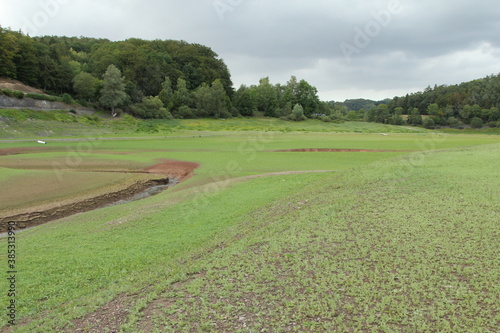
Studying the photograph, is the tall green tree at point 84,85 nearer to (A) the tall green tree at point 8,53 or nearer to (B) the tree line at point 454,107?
(A) the tall green tree at point 8,53

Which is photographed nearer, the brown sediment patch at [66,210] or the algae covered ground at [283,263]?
the algae covered ground at [283,263]

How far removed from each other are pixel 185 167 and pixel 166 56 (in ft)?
395

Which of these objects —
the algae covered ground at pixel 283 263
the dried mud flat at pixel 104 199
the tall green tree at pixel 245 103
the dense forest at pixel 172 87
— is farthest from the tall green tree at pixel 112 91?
the algae covered ground at pixel 283 263

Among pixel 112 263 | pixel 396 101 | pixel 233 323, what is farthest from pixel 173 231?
pixel 396 101

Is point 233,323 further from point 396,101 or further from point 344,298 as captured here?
point 396,101

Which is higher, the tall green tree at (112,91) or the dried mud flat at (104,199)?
the tall green tree at (112,91)

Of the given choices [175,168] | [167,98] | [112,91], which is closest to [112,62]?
[167,98]

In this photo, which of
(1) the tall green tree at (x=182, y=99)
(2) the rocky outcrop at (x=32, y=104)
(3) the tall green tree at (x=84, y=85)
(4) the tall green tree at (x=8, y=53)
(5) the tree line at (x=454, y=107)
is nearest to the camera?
(2) the rocky outcrop at (x=32, y=104)

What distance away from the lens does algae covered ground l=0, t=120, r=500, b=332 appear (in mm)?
6613

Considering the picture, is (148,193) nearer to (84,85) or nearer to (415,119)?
(84,85)

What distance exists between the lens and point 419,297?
6773 mm

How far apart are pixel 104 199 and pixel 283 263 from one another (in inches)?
641

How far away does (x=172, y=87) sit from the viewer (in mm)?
129750

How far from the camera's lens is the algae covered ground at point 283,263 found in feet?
21.7
